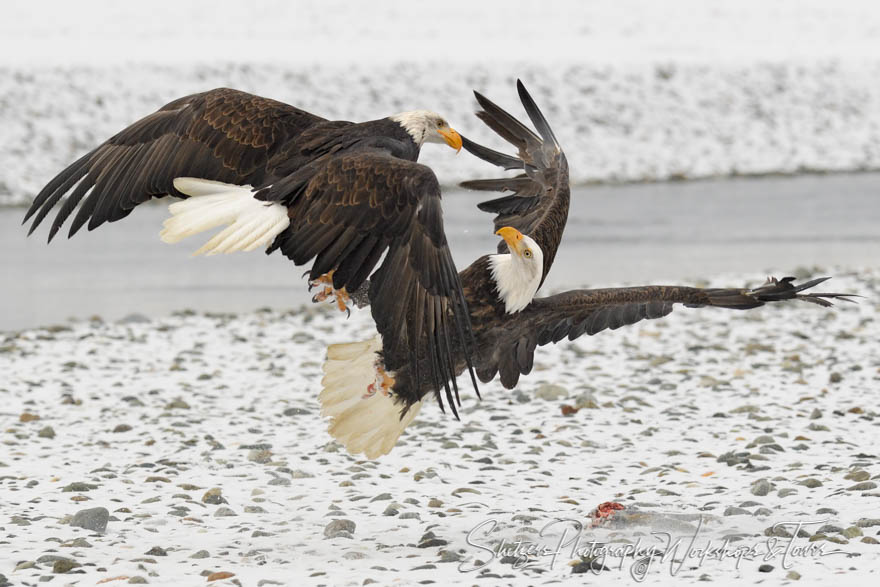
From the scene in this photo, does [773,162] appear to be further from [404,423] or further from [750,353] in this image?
[404,423]

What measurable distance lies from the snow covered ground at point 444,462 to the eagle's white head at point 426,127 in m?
1.52

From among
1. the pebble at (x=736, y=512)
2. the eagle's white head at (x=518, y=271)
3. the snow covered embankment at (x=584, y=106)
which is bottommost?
the pebble at (x=736, y=512)

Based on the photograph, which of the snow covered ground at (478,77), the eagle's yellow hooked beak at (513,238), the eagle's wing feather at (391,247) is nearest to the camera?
the eagle's wing feather at (391,247)

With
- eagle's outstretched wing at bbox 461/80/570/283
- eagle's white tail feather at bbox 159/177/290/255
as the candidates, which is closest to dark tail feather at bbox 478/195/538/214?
eagle's outstretched wing at bbox 461/80/570/283

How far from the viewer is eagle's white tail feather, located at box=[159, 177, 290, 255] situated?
14.3ft

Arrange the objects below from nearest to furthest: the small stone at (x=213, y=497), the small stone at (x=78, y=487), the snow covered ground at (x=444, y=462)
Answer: the snow covered ground at (x=444, y=462), the small stone at (x=213, y=497), the small stone at (x=78, y=487)

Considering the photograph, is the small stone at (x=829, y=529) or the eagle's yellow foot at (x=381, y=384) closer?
the small stone at (x=829, y=529)

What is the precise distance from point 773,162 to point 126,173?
15.9 meters

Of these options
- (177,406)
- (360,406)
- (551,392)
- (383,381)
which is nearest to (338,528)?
(360,406)

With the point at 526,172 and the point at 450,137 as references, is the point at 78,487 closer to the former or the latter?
the point at 450,137

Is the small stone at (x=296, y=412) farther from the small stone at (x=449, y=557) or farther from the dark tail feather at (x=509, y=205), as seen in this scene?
the small stone at (x=449, y=557)

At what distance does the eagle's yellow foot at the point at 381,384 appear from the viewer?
488 cm

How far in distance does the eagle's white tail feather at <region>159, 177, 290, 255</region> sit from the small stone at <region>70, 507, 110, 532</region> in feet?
3.75

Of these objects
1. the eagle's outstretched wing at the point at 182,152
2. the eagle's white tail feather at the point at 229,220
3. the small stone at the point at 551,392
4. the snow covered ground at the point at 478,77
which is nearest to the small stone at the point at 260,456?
the eagle's outstretched wing at the point at 182,152
